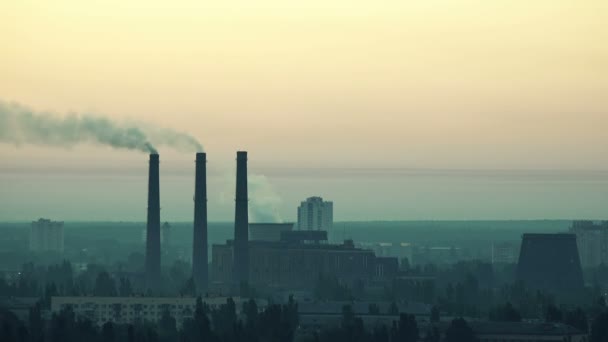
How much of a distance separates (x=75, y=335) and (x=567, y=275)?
242 ft

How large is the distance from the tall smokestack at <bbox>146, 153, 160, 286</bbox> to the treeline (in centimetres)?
3702

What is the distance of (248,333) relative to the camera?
86.8 m

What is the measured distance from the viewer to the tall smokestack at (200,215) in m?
140

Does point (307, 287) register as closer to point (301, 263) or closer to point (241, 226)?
point (301, 263)

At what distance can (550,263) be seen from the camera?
15538 centimetres

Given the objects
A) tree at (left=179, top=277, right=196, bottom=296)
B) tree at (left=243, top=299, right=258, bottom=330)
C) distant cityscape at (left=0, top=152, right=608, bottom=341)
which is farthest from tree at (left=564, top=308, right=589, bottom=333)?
tree at (left=179, top=277, right=196, bottom=296)

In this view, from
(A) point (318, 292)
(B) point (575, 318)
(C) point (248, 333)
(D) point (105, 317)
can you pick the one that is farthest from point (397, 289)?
(C) point (248, 333)

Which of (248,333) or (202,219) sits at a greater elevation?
(202,219)

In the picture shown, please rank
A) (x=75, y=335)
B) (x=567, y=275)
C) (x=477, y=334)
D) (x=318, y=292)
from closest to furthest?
(x=75, y=335)
(x=477, y=334)
(x=318, y=292)
(x=567, y=275)

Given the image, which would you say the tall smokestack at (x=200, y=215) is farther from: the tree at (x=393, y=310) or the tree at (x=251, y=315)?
the tree at (x=251, y=315)

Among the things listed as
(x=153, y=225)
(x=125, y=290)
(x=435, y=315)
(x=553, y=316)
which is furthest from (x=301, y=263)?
(x=553, y=316)

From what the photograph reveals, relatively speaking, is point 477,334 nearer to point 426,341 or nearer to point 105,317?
point 426,341

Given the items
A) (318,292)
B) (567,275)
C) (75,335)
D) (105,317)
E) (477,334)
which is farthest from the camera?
(567,275)

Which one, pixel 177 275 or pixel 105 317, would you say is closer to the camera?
pixel 105 317
